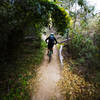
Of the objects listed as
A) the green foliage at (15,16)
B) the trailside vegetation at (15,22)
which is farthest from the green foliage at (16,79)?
the green foliage at (15,16)

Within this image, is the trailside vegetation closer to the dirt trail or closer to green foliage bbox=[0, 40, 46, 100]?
green foliage bbox=[0, 40, 46, 100]

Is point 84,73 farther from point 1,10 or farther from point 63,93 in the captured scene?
point 1,10

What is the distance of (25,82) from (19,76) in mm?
473

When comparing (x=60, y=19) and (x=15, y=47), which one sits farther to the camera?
(x=60, y=19)

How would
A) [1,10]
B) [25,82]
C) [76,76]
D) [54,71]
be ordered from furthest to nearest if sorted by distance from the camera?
[54,71]
[76,76]
[25,82]
[1,10]

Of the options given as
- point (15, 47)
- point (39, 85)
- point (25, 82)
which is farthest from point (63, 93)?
point (15, 47)

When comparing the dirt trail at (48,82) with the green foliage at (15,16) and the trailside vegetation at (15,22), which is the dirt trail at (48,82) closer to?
the trailside vegetation at (15,22)

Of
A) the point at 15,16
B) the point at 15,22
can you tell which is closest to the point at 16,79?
the point at 15,22

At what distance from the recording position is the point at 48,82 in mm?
4348

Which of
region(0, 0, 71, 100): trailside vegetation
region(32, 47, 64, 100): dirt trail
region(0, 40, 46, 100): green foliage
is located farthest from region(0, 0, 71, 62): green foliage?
region(32, 47, 64, 100): dirt trail

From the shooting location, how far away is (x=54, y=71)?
525 centimetres

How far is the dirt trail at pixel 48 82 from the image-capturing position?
359 cm

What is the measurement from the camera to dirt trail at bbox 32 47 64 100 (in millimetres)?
3586

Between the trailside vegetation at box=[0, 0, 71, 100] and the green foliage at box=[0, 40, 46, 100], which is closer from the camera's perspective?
the trailside vegetation at box=[0, 0, 71, 100]
